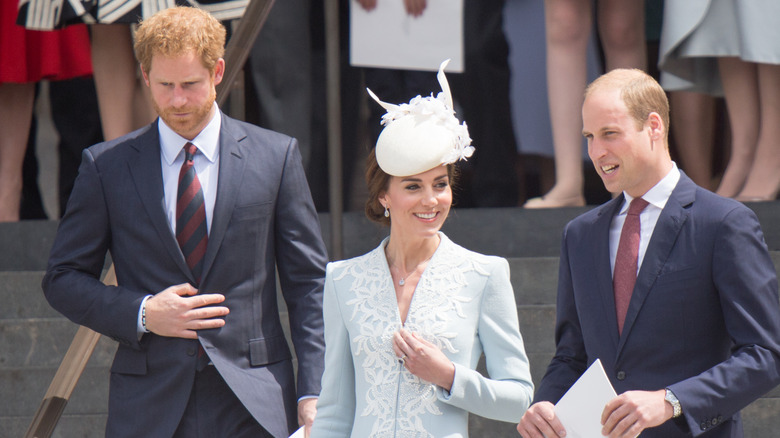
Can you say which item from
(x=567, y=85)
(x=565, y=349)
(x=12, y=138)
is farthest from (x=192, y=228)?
(x=12, y=138)

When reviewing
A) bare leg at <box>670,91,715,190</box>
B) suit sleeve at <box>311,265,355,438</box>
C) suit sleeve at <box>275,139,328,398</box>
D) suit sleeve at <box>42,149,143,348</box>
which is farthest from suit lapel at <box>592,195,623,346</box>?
bare leg at <box>670,91,715,190</box>

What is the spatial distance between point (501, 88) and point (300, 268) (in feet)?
11.2

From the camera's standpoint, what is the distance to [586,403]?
2.60m

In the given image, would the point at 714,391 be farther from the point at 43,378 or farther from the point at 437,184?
the point at 43,378

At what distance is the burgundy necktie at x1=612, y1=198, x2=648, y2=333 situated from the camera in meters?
2.75

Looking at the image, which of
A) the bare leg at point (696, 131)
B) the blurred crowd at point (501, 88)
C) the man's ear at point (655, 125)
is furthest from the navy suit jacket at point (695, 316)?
the bare leg at point (696, 131)

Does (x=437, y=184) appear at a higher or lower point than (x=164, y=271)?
higher

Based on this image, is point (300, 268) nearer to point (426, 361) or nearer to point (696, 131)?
point (426, 361)

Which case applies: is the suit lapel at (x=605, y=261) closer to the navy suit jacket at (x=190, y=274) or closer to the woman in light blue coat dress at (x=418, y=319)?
the woman in light blue coat dress at (x=418, y=319)

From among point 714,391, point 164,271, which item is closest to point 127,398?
point 164,271

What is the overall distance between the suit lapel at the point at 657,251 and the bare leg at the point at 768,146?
7.47 feet

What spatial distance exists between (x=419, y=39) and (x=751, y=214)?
2.92 metres

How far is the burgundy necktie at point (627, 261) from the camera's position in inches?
108

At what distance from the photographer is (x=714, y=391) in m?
2.52
